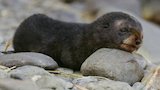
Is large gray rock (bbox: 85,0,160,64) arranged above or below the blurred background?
below

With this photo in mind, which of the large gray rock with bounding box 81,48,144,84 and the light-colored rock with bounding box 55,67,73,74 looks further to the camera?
the light-colored rock with bounding box 55,67,73,74

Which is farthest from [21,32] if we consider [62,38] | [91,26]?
[91,26]

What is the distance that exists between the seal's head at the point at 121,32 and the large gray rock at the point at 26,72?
0.58 meters

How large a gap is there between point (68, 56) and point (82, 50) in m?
0.12

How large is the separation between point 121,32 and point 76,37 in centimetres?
36

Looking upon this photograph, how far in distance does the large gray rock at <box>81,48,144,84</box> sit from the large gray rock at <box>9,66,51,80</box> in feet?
1.15

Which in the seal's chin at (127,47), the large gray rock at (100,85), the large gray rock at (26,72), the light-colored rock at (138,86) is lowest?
the light-colored rock at (138,86)

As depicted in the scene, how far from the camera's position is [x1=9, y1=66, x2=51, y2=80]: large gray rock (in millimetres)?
2879

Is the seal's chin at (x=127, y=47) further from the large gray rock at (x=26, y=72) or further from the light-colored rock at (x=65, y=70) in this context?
the large gray rock at (x=26, y=72)

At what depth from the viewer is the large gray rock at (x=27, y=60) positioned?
3.23 m

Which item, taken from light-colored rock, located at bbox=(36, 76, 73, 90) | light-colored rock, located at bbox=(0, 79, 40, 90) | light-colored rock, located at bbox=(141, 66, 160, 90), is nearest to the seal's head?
light-colored rock, located at bbox=(141, 66, 160, 90)

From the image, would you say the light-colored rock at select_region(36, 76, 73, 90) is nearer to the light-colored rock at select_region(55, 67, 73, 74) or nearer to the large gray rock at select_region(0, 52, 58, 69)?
the large gray rock at select_region(0, 52, 58, 69)

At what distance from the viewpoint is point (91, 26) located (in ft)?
11.5

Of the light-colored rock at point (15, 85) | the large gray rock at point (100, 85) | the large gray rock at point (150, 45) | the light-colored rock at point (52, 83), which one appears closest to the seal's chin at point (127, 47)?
the large gray rock at point (100, 85)
